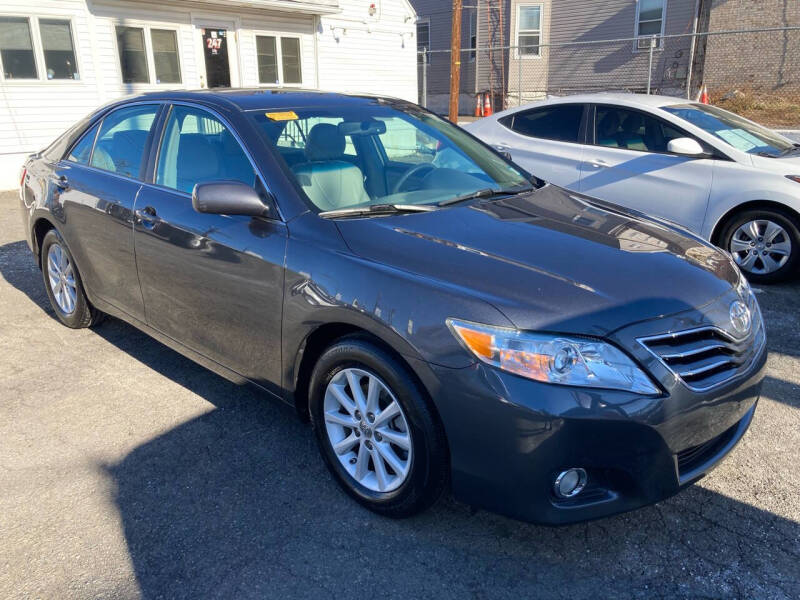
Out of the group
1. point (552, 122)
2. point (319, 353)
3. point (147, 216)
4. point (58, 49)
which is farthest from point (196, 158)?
point (58, 49)

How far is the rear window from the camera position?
6926mm

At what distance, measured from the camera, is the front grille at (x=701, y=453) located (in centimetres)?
249

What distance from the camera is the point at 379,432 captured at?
9.05 feet

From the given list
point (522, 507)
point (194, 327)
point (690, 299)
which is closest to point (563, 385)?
point (522, 507)

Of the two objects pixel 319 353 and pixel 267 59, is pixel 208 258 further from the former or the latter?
pixel 267 59

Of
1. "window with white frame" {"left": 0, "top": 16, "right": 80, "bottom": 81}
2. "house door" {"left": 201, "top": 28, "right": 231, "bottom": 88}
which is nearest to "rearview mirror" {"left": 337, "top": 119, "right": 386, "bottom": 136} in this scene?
"window with white frame" {"left": 0, "top": 16, "right": 80, "bottom": 81}

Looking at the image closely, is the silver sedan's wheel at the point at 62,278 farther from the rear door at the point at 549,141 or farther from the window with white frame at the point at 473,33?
the window with white frame at the point at 473,33

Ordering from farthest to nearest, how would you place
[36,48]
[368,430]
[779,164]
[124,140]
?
[36,48] < [779,164] < [124,140] < [368,430]

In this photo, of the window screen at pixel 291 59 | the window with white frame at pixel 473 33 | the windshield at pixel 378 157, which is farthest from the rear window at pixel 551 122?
the window with white frame at pixel 473 33

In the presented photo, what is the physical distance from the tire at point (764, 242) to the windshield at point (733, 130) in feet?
2.19

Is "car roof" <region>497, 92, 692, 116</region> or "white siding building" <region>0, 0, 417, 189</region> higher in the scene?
"white siding building" <region>0, 0, 417, 189</region>

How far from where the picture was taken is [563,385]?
2.28 meters

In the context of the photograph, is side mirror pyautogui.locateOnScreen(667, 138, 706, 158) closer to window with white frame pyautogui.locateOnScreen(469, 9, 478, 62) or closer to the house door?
the house door

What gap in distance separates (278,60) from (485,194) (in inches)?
465
